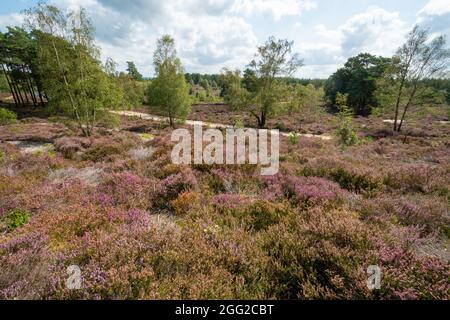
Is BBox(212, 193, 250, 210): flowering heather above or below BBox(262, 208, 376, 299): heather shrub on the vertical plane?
below

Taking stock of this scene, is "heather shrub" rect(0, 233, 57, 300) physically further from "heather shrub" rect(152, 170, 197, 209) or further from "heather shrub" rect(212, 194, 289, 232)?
"heather shrub" rect(212, 194, 289, 232)

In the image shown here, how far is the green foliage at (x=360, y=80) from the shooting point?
45062 mm

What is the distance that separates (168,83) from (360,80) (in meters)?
42.4

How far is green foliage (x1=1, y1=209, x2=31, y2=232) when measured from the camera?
4449 millimetres

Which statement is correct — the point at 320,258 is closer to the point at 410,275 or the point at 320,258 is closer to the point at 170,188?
the point at 410,275

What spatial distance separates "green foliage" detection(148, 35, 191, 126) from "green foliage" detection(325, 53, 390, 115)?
120 ft

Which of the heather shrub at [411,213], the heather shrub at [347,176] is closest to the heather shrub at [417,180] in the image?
the heather shrub at [347,176]

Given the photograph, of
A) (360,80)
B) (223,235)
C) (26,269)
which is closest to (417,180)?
(223,235)

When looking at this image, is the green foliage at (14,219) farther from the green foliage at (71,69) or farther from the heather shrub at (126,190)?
the green foliage at (71,69)

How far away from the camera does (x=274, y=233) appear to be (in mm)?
4203

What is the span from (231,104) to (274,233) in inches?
1007

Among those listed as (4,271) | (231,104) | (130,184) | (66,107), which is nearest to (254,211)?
(130,184)

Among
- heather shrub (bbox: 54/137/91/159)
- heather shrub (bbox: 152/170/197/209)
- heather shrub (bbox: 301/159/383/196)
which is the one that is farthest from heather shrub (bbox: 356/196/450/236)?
heather shrub (bbox: 54/137/91/159)

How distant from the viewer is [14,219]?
181 inches
